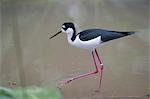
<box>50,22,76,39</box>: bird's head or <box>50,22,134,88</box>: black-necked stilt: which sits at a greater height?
<box>50,22,76,39</box>: bird's head

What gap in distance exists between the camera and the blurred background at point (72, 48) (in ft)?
10.0

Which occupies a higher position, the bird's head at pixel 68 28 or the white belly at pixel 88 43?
the bird's head at pixel 68 28

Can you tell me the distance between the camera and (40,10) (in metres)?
3.07

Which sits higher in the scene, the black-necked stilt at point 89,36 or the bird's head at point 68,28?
the bird's head at point 68,28

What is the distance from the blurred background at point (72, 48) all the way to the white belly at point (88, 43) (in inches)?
2.0

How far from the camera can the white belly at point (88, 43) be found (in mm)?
3068

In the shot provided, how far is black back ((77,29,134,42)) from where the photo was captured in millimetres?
3051

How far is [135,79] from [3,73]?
4.19ft

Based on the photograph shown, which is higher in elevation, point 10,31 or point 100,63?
point 10,31

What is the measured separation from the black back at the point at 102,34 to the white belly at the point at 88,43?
30mm

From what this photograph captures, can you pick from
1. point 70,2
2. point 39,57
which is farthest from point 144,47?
point 39,57

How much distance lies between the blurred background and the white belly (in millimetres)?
52

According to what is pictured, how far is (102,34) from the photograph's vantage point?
305cm

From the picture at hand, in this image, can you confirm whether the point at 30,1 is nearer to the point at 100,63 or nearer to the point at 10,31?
the point at 10,31
